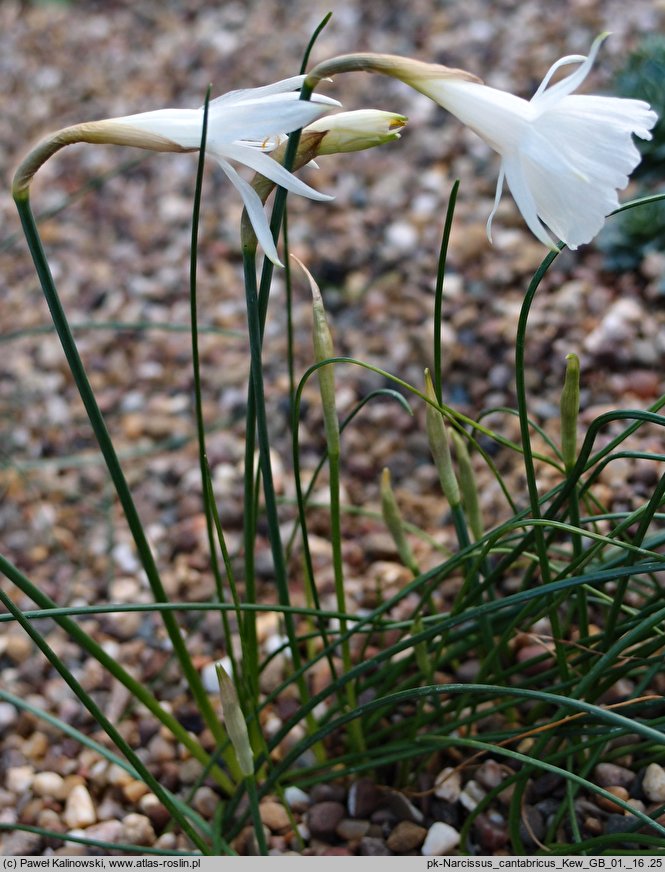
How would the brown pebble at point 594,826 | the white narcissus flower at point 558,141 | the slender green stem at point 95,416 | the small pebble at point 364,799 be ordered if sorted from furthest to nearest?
the small pebble at point 364,799
the brown pebble at point 594,826
the slender green stem at point 95,416
the white narcissus flower at point 558,141

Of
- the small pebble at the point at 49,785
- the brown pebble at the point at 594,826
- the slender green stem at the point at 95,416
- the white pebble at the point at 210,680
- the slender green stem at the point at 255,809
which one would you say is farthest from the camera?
the white pebble at the point at 210,680

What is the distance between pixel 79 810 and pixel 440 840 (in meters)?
0.52

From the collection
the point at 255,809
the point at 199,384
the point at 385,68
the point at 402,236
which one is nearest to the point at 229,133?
the point at 385,68

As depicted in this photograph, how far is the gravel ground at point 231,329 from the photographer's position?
1.38 m

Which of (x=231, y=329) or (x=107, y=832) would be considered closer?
(x=107, y=832)

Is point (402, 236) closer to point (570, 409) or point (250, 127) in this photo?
point (570, 409)

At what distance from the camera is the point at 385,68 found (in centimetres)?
78

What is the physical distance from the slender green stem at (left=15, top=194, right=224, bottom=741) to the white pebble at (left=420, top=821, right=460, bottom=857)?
0.32m

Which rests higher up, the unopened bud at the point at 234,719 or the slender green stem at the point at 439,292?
the slender green stem at the point at 439,292

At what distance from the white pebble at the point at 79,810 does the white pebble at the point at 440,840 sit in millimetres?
479

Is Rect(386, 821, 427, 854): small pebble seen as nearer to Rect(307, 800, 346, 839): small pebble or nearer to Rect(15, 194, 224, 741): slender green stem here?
Rect(307, 800, 346, 839): small pebble

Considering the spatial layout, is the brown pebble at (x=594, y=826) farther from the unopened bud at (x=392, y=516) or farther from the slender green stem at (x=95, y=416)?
the slender green stem at (x=95, y=416)

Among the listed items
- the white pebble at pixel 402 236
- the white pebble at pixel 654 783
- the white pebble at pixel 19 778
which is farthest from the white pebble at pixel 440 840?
the white pebble at pixel 402 236

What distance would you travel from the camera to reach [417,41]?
268 cm
